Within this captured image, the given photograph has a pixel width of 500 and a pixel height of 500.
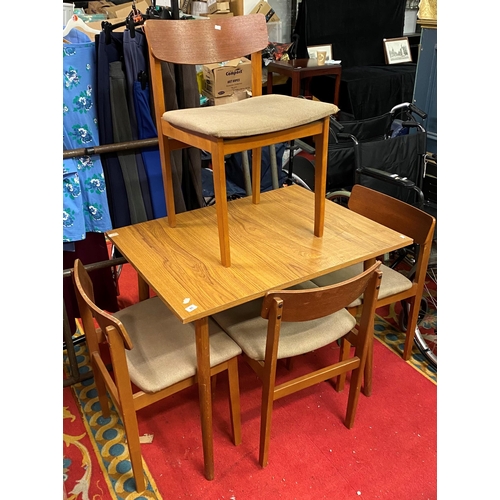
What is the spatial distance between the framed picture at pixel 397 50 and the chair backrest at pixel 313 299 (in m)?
4.68

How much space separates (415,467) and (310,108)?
1216 millimetres

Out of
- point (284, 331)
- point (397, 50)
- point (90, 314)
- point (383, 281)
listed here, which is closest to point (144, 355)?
point (90, 314)

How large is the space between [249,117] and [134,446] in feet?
3.41

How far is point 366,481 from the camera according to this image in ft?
5.34

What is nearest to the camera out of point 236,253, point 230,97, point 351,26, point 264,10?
point 236,253

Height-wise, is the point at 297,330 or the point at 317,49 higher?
the point at 317,49

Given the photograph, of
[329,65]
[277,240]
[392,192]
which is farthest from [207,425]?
[329,65]

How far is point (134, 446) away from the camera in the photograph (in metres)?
1.53

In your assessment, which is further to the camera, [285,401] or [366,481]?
[285,401]

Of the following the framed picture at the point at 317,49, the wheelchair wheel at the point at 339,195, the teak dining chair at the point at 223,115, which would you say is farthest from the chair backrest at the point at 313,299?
the framed picture at the point at 317,49

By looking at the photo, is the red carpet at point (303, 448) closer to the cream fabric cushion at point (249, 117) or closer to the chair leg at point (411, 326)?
the chair leg at point (411, 326)

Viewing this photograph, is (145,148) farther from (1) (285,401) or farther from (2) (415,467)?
(2) (415,467)

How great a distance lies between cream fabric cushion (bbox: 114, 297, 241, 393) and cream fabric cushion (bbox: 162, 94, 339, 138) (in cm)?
64

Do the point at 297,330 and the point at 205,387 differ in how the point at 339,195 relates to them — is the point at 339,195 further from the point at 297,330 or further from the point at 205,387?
the point at 205,387
